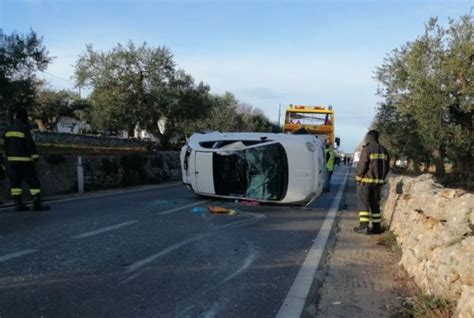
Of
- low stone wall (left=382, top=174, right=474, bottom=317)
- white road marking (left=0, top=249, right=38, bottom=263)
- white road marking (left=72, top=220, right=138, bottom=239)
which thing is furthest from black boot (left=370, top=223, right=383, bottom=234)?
white road marking (left=0, top=249, right=38, bottom=263)

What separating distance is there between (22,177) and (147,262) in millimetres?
5593

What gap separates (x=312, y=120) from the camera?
23.6 m

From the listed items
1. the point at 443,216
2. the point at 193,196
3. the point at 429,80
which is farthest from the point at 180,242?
the point at 429,80

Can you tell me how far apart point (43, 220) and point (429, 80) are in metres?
17.8

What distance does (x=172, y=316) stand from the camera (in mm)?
4477

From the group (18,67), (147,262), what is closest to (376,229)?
(147,262)

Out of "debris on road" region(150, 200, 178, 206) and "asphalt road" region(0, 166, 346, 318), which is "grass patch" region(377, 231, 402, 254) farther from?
"debris on road" region(150, 200, 178, 206)

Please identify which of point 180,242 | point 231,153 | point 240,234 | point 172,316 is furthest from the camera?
point 231,153

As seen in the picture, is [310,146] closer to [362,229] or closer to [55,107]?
[362,229]

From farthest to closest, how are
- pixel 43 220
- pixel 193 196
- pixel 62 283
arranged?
pixel 193 196 → pixel 43 220 → pixel 62 283

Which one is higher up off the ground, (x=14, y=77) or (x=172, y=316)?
(x=14, y=77)

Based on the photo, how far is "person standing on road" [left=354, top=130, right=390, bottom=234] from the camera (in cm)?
911

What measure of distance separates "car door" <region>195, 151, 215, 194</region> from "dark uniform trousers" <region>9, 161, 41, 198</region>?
398 centimetres

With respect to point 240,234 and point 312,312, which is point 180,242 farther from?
point 312,312
